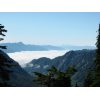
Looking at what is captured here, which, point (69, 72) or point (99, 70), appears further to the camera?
point (99, 70)
